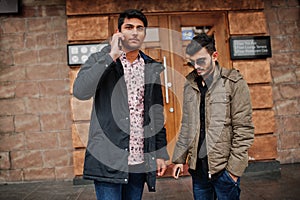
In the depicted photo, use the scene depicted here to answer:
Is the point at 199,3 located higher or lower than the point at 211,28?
higher

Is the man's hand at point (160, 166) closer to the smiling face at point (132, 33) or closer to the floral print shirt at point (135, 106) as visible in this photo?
the floral print shirt at point (135, 106)

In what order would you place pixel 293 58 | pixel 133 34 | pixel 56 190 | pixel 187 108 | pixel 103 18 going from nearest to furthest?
pixel 133 34
pixel 187 108
pixel 56 190
pixel 103 18
pixel 293 58

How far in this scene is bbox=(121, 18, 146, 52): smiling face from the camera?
157 centimetres

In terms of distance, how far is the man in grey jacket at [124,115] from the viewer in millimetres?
1499

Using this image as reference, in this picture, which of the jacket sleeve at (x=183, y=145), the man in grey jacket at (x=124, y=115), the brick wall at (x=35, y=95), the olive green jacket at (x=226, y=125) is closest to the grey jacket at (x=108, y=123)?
the man in grey jacket at (x=124, y=115)

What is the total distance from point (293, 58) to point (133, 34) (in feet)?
12.8

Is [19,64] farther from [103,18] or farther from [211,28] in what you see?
[211,28]

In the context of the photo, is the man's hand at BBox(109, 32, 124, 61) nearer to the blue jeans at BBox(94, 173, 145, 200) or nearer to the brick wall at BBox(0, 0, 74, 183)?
the blue jeans at BBox(94, 173, 145, 200)

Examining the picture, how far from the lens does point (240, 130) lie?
1.62 metres

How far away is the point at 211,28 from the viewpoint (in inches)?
171

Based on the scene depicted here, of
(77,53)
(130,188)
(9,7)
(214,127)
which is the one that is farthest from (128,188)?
(9,7)

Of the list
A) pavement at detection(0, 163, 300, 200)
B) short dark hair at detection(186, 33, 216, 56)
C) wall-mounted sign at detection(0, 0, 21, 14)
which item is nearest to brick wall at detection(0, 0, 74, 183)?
wall-mounted sign at detection(0, 0, 21, 14)

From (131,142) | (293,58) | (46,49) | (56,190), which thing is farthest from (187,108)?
(293,58)

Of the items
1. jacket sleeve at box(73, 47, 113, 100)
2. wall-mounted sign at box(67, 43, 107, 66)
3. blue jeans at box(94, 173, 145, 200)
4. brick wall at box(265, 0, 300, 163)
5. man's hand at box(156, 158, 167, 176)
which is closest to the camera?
jacket sleeve at box(73, 47, 113, 100)
